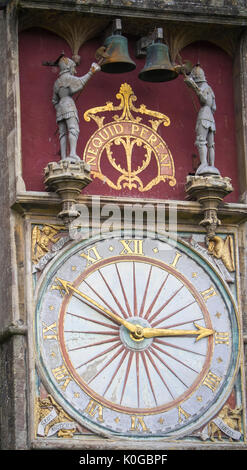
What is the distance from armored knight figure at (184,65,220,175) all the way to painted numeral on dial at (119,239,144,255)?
1030 mm

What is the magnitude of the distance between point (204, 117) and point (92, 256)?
194cm

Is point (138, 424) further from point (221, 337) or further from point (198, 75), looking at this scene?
point (198, 75)

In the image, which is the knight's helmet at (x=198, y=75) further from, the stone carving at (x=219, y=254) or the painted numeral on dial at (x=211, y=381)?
the painted numeral on dial at (x=211, y=381)

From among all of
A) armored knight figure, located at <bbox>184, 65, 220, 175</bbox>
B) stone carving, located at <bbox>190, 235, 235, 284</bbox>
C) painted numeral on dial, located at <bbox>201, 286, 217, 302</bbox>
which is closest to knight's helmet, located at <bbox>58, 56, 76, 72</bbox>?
armored knight figure, located at <bbox>184, 65, 220, 175</bbox>

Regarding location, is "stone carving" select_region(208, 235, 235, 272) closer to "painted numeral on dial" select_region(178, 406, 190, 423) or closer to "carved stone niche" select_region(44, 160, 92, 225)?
"carved stone niche" select_region(44, 160, 92, 225)

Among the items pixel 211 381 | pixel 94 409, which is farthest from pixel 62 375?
pixel 211 381

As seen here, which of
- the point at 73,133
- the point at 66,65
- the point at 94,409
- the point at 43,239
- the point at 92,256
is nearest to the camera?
the point at 94,409

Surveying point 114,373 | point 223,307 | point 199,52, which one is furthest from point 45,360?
point 199,52

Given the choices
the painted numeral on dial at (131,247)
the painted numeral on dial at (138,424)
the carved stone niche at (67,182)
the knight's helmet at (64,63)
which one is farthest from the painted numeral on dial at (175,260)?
the knight's helmet at (64,63)

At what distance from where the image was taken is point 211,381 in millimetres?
20547

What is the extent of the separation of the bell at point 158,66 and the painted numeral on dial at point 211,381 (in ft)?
10.2

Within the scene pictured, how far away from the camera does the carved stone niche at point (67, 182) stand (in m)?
20.3
